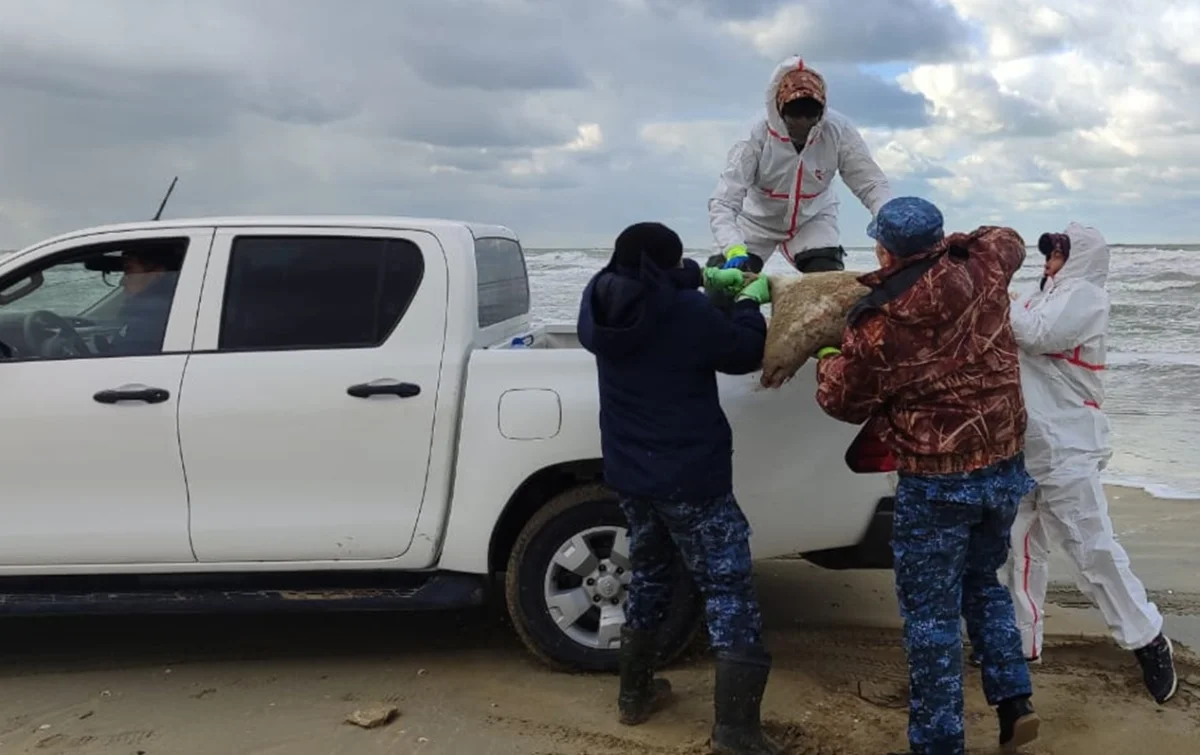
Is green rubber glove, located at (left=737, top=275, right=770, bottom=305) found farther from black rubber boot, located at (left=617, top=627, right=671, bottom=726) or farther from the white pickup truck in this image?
black rubber boot, located at (left=617, top=627, right=671, bottom=726)

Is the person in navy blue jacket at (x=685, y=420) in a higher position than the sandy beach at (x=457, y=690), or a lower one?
higher

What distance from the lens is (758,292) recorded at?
3.80 m

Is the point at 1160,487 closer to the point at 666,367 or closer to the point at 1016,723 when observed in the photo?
the point at 1016,723

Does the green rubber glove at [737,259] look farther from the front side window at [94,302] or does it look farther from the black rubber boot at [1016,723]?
the front side window at [94,302]

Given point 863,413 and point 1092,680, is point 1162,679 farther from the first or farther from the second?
point 863,413

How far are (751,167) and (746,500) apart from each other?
1901mm

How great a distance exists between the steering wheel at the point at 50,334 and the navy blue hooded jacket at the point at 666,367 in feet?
7.03

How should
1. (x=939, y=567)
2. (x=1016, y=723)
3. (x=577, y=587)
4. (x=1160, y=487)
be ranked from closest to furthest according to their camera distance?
(x=939, y=567) → (x=1016, y=723) → (x=577, y=587) → (x=1160, y=487)

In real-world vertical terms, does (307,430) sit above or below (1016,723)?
above

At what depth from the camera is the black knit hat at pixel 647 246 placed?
11.6ft

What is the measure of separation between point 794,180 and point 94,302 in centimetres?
326

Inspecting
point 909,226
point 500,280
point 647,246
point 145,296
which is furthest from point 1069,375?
point 145,296

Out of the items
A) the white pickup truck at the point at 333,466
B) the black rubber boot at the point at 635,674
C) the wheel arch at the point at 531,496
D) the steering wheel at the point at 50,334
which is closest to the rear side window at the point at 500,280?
the white pickup truck at the point at 333,466

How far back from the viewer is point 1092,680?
4352 mm
